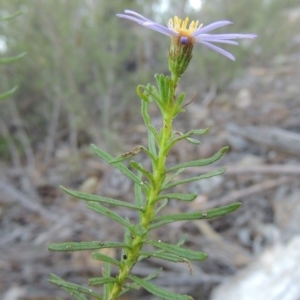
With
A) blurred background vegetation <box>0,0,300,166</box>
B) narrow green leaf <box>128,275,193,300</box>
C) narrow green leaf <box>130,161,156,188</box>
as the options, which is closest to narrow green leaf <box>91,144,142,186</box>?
narrow green leaf <box>130,161,156,188</box>

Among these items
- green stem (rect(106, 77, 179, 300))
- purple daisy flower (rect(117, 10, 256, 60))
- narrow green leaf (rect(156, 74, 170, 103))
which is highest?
purple daisy flower (rect(117, 10, 256, 60))

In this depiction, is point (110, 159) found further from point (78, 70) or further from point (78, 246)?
point (78, 70)

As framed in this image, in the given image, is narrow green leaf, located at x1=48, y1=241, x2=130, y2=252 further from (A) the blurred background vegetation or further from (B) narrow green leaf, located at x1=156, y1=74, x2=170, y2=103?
(A) the blurred background vegetation

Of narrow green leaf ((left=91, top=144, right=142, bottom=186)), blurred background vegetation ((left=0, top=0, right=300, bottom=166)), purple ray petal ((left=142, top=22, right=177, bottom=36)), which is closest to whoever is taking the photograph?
purple ray petal ((left=142, top=22, right=177, bottom=36))

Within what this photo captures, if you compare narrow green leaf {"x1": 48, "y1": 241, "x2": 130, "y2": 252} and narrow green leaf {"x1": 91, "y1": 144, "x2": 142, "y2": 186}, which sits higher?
narrow green leaf {"x1": 91, "y1": 144, "x2": 142, "y2": 186}

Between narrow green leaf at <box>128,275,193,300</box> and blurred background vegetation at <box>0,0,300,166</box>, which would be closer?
narrow green leaf at <box>128,275,193,300</box>

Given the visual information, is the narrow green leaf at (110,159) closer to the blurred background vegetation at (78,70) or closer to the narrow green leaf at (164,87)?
the narrow green leaf at (164,87)

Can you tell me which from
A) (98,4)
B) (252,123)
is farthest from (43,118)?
(252,123)

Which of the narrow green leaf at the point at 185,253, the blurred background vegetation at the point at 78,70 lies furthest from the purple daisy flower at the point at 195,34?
the blurred background vegetation at the point at 78,70
